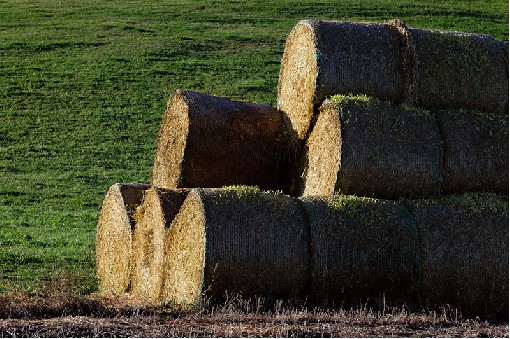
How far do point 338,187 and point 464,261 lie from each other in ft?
4.82

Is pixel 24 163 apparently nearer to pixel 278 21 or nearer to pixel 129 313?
pixel 129 313

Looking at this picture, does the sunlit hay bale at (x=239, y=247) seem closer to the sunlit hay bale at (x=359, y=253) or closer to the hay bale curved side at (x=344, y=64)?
the sunlit hay bale at (x=359, y=253)

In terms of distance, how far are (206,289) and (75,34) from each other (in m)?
27.2

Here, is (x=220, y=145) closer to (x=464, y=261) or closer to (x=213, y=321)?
(x=464, y=261)

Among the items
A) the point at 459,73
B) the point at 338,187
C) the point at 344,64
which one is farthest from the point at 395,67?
the point at 338,187

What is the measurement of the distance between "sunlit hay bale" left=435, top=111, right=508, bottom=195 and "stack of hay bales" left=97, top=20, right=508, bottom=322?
0.01m

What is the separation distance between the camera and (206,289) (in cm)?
858

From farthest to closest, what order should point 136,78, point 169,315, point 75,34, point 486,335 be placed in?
point 75,34 → point 136,78 → point 169,315 → point 486,335

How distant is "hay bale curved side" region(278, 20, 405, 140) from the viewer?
10.5 m

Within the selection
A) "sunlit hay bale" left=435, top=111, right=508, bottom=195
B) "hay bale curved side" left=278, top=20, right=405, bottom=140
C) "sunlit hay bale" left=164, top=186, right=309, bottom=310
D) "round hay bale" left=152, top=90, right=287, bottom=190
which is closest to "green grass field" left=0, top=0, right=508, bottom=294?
"sunlit hay bale" left=164, top=186, right=309, bottom=310

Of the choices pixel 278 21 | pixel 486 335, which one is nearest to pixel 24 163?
pixel 486 335

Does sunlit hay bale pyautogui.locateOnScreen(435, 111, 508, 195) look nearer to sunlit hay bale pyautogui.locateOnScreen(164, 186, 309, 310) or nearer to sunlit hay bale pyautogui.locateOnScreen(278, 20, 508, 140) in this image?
sunlit hay bale pyautogui.locateOnScreen(278, 20, 508, 140)

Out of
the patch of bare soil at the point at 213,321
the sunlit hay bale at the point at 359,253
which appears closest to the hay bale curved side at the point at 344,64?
the sunlit hay bale at the point at 359,253

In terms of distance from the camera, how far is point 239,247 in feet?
28.4
